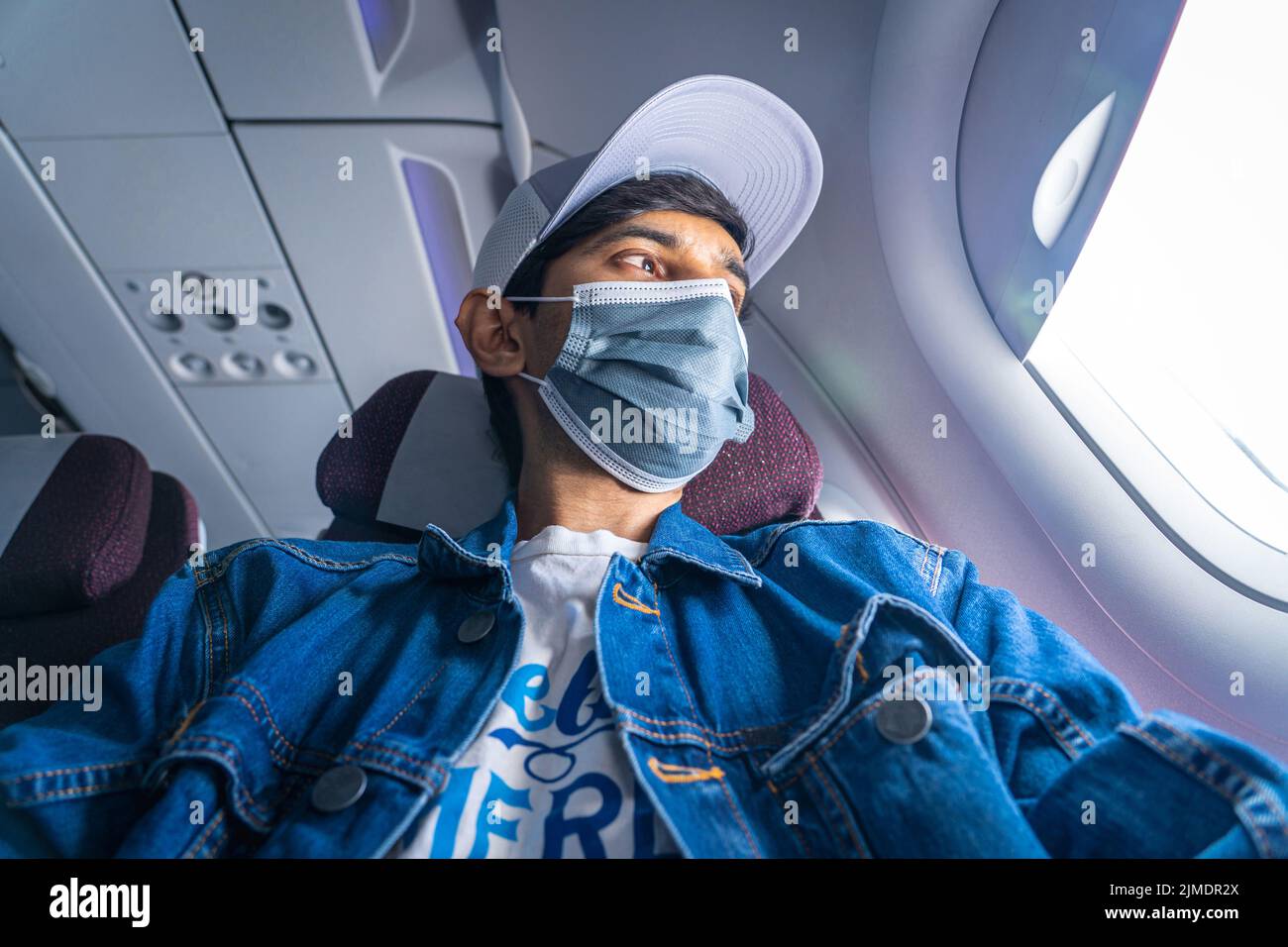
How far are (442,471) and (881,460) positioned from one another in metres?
1.02

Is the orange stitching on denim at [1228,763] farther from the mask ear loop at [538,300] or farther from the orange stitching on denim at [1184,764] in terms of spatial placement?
the mask ear loop at [538,300]

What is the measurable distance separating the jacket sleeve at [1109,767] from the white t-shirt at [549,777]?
0.42 meters

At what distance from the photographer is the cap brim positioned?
1.37 metres

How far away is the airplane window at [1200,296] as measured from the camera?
1.15m

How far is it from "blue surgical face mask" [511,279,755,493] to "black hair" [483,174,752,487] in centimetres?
16

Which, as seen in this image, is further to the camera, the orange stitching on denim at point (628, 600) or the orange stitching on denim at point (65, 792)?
the orange stitching on denim at point (628, 600)

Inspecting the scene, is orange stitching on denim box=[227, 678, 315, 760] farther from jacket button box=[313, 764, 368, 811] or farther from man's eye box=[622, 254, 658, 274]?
man's eye box=[622, 254, 658, 274]

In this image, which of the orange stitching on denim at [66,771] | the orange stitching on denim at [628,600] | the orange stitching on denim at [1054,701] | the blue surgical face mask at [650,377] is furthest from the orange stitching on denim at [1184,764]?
the orange stitching on denim at [66,771]

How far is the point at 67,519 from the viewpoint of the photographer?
1465 mm

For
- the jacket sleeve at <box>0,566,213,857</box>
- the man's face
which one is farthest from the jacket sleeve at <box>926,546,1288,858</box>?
the jacket sleeve at <box>0,566,213,857</box>

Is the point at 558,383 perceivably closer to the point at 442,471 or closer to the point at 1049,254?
the point at 442,471

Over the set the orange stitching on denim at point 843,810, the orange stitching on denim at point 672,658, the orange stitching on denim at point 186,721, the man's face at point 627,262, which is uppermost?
the man's face at point 627,262
